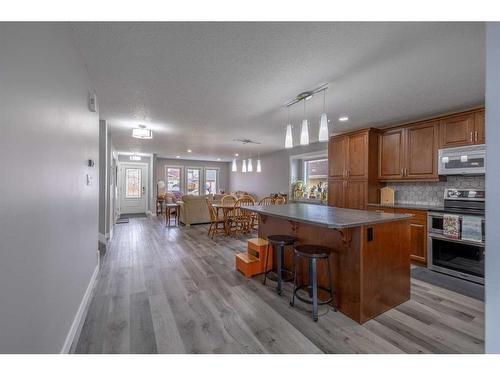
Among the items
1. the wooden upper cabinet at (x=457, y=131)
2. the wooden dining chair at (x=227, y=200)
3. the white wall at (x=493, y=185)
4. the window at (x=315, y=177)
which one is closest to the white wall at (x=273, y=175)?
the window at (x=315, y=177)

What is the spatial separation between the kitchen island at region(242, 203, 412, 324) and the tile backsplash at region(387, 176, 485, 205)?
1.85m

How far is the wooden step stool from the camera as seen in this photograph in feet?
9.77

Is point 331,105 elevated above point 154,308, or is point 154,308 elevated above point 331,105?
point 331,105

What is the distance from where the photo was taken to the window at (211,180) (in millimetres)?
10816

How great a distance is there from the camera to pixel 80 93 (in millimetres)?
2047

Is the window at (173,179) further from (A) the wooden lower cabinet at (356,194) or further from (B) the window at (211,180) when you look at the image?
(A) the wooden lower cabinet at (356,194)

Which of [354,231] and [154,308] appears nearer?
[354,231]

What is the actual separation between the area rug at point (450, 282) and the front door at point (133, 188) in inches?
357

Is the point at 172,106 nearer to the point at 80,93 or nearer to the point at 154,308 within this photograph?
the point at 80,93

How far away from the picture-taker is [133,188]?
29.9 feet

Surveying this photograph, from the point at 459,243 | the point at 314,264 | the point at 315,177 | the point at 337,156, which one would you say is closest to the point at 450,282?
the point at 459,243

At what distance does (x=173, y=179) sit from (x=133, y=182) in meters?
1.66
